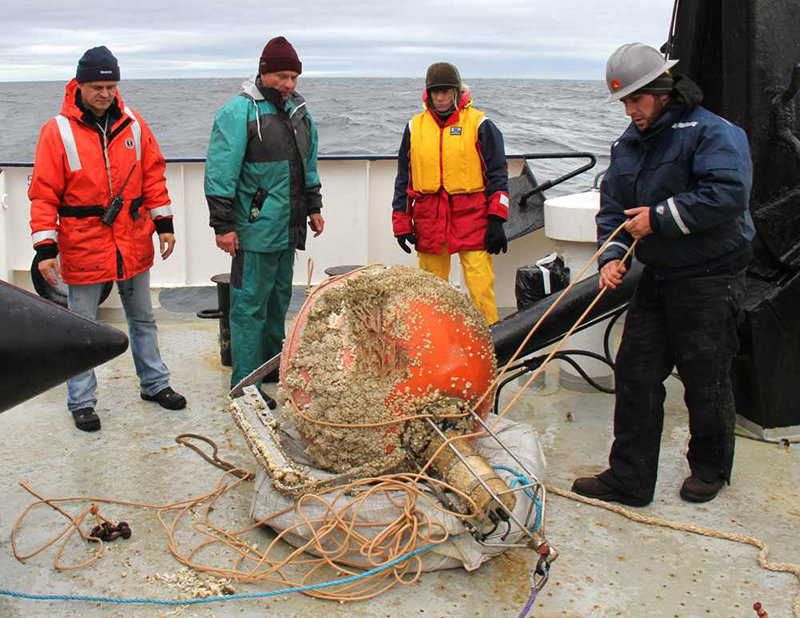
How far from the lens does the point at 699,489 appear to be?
3.94m

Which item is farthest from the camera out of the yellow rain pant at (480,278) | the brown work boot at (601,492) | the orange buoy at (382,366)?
the yellow rain pant at (480,278)

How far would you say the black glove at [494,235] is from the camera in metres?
5.38

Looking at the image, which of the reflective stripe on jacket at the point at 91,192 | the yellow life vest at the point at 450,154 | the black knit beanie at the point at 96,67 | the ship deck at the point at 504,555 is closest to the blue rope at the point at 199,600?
the ship deck at the point at 504,555

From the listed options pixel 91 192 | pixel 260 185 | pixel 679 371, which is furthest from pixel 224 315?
pixel 679 371

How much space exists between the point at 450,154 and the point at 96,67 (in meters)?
2.03

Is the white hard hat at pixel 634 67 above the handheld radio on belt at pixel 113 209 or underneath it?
above

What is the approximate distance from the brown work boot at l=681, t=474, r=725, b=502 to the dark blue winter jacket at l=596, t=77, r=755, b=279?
94 centimetres

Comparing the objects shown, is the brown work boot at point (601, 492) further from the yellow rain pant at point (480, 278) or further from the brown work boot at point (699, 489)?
the yellow rain pant at point (480, 278)

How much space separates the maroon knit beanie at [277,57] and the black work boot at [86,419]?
202 cm

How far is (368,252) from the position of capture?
716cm

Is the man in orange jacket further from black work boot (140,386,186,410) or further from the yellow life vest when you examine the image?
the yellow life vest

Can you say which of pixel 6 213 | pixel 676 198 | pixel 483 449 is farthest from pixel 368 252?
pixel 676 198

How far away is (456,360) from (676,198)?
41.6 inches

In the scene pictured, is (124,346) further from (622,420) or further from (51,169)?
(622,420)
